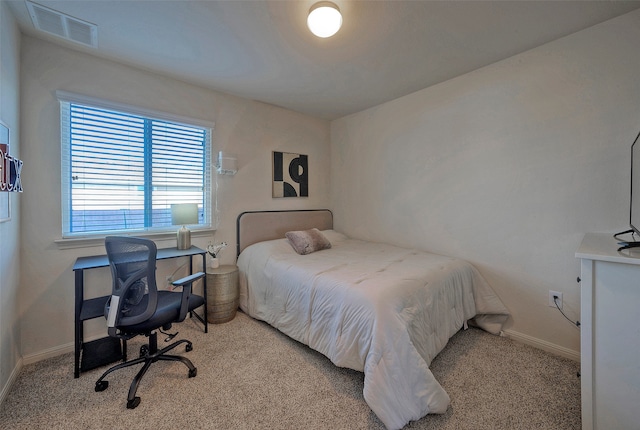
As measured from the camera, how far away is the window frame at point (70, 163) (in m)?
2.19

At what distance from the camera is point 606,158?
1965 mm

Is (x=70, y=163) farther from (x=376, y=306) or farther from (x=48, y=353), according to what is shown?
(x=376, y=306)

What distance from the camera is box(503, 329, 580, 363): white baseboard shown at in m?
2.12

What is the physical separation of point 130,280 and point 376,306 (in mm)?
1554

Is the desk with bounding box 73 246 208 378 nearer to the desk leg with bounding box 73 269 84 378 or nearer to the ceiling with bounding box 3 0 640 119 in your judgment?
the desk leg with bounding box 73 269 84 378

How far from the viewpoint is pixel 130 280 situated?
1625 mm

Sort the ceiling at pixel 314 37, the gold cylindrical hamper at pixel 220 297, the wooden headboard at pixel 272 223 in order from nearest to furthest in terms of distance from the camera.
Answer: the ceiling at pixel 314 37, the gold cylindrical hamper at pixel 220 297, the wooden headboard at pixel 272 223

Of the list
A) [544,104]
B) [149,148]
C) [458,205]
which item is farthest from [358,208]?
[149,148]

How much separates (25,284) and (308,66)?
3006mm

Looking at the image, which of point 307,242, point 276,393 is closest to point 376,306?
point 276,393

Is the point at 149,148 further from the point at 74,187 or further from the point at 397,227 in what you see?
the point at 397,227

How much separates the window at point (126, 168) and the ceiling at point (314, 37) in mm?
511

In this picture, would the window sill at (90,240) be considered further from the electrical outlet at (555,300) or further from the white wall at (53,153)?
the electrical outlet at (555,300)

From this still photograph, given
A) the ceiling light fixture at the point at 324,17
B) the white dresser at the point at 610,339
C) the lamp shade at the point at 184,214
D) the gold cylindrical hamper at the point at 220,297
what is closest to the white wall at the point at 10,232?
the lamp shade at the point at 184,214
